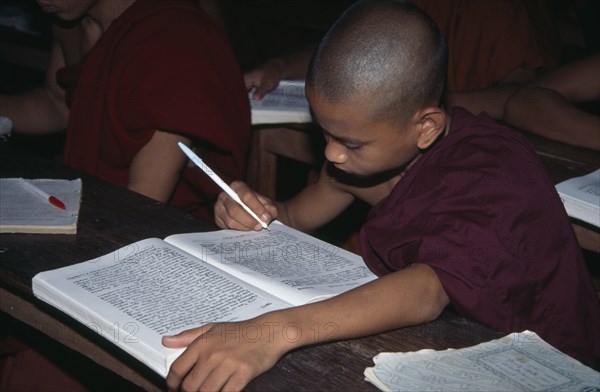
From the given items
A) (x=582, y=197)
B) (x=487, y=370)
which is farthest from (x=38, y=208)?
(x=582, y=197)

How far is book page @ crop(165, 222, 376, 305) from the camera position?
1021mm

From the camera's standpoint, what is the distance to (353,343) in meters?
0.92

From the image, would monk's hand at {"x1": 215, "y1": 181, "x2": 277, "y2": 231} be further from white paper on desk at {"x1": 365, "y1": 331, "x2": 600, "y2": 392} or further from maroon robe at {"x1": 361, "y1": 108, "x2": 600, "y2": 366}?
white paper on desk at {"x1": 365, "y1": 331, "x2": 600, "y2": 392}

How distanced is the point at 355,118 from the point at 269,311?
1.32 ft

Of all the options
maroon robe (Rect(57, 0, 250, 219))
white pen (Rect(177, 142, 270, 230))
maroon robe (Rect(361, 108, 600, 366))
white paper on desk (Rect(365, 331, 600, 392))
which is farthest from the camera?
maroon robe (Rect(57, 0, 250, 219))

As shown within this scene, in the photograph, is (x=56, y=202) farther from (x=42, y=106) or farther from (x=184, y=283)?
(x=42, y=106)

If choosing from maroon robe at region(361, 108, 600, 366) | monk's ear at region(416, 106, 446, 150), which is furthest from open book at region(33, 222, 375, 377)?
monk's ear at region(416, 106, 446, 150)

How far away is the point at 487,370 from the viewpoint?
0.83m

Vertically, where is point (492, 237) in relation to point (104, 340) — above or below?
above

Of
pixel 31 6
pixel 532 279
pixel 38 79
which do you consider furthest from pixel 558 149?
pixel 38 79

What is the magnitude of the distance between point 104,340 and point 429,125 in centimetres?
66

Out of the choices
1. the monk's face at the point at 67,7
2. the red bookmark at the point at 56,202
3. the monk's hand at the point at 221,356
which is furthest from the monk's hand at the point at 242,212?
the monk's face at the point at 67,7

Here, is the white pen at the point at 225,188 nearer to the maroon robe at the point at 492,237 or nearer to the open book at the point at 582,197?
the maroon robe at the point at 492,237

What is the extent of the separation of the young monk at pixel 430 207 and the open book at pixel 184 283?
81 millimetres
